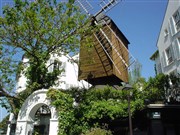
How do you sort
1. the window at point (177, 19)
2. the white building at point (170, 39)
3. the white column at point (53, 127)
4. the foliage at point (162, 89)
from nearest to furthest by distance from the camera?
the white column at point (53, 127) → the foliage at point (162, 89) → the white building at point (170, 39) → the window at point (177, 19)

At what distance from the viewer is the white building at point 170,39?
1700 centimetres

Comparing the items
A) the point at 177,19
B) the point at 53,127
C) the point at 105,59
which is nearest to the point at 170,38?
the point at 177,19

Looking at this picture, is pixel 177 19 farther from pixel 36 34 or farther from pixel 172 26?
pixel 36 34

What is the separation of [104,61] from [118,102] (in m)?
6.02

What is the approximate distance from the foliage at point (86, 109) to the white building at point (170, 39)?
7511mm

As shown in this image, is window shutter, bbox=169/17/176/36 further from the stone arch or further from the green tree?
the stone arch

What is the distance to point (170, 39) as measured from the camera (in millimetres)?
18406

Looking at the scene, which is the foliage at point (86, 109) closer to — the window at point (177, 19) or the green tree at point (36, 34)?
the green tree at point (36, 34)

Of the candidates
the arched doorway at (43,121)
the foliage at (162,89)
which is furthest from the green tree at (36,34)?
the foliage at (162,89)

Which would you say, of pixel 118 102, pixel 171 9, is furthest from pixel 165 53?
pixel 118 102

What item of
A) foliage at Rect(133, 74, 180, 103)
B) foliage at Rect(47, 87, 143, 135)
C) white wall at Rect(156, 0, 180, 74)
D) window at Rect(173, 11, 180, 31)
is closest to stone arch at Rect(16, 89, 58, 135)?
foliage at Rect(47, 87, 143, 135)

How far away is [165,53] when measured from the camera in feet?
63.9

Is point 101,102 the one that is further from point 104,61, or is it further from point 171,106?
point 104,61

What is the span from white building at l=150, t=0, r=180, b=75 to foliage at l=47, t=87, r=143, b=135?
751cm
